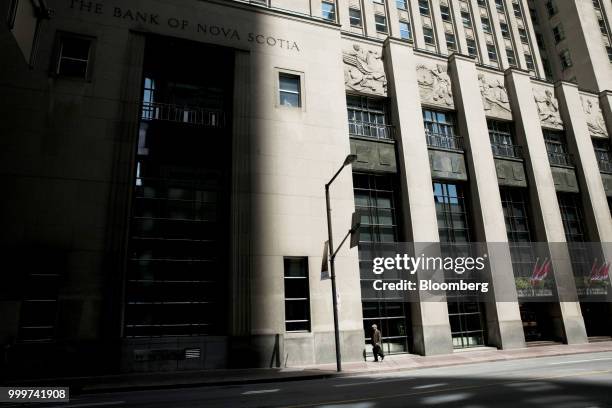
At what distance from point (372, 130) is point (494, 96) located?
36.4 ft

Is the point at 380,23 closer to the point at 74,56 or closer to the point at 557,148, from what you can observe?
the point at 557,148

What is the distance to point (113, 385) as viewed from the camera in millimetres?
12781

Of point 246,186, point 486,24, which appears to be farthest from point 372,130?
point 486,24

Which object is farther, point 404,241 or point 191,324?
point 404,241

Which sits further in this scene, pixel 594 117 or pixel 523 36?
pixel 523 36

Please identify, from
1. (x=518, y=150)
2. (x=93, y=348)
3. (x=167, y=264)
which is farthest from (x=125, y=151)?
(x=518, y=150)

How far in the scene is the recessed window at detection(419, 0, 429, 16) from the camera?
1564 inches

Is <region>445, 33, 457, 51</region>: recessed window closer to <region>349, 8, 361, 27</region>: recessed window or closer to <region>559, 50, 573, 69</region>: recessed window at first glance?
<region>349, 8, 361, 27</region>: recessed window

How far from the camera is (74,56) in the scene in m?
18.4

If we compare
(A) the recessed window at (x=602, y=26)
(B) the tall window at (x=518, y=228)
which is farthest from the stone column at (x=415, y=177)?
(A) the recessed window at (x=602, y=26)

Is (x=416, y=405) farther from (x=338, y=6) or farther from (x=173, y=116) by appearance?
(x=338, y=6)

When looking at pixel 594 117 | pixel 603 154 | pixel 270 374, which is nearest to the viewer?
pixel 270 374

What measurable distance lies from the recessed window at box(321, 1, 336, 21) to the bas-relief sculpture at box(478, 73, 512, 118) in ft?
48.2

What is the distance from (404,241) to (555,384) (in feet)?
39.4
